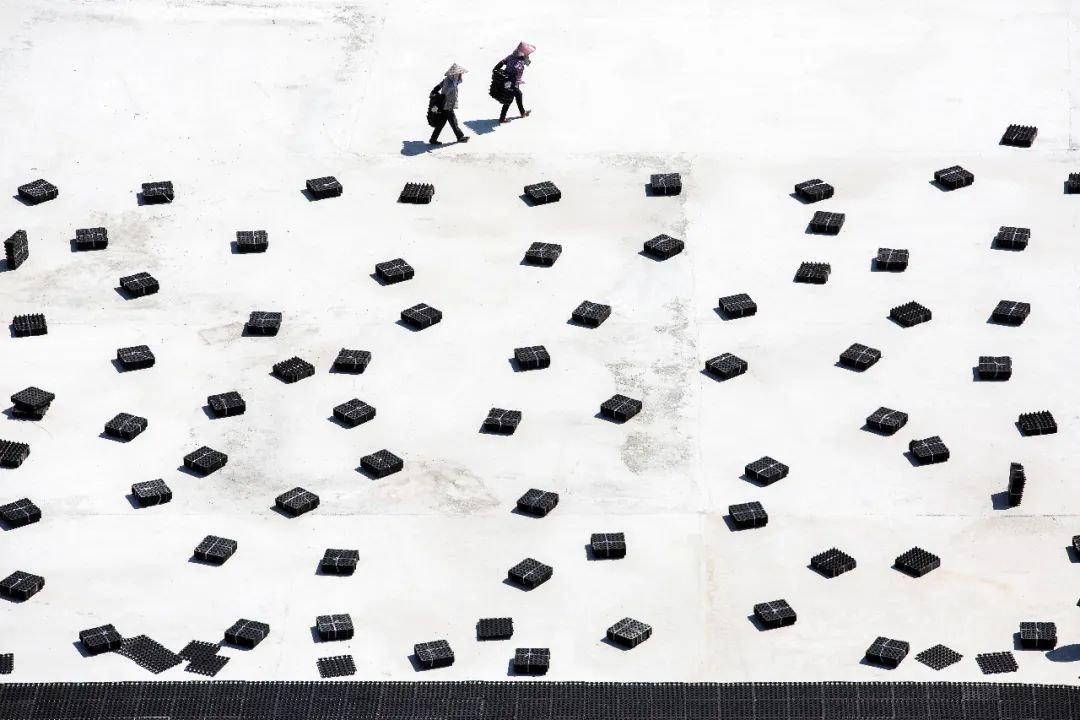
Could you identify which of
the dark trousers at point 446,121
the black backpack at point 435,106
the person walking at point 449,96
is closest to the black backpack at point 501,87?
the person walking at point 449,96

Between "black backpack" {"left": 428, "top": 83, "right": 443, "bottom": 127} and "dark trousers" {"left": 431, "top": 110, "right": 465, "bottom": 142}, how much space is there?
5 centimetres

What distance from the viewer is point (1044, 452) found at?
24078 mm

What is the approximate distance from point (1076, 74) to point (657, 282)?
8582mm

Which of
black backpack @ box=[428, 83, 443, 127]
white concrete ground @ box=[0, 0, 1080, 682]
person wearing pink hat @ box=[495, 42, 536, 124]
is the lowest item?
white concrete ground @ box=[0, 0, 1080, 682]

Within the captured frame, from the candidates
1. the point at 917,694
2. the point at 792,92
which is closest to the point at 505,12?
the point at 792,92

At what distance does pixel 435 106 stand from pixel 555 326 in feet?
15.4

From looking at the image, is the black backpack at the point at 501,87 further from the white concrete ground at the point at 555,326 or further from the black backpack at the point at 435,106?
the black backpack at the point at 435,106

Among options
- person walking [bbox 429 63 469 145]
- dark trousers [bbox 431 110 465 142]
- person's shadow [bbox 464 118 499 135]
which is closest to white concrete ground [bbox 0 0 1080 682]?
person's shadow [bbox 464 118 499 135]

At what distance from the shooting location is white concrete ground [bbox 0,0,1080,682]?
22234 mm

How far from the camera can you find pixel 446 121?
30.0 metres

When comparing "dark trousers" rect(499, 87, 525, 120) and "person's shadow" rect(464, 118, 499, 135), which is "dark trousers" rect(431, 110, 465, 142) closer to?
"person's shadow" rect(464, 118, 499, 135)

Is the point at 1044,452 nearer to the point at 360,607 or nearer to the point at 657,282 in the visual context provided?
the point at 657,282

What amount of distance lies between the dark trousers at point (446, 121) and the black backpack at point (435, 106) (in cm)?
5

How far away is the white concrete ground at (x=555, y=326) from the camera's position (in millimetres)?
22234
